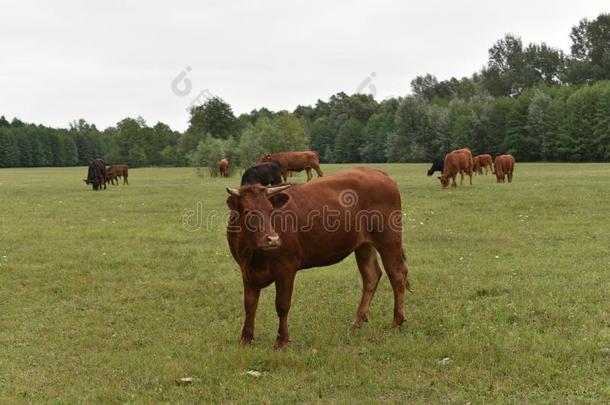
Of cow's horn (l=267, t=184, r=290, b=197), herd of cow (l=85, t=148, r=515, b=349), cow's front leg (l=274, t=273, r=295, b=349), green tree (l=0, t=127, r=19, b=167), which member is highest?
green tree (l=0, t=127, r=19, b=167)

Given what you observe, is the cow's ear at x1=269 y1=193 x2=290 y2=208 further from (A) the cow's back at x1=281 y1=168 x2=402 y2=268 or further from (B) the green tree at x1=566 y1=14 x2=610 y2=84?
(B) the green tree at x1=566 y1=14 x2=610 y2=84

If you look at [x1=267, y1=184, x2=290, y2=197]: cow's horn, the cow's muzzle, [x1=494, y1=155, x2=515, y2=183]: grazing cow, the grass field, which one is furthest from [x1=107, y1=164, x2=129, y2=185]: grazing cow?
the cow's muzzle

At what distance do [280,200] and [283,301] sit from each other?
49.0 inches

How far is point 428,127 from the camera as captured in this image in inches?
3565

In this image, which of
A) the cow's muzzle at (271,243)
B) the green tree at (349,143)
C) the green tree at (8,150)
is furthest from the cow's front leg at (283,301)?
the green tree at (8,150)

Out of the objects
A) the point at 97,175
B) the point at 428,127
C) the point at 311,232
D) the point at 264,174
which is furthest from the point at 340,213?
the point at 428,127

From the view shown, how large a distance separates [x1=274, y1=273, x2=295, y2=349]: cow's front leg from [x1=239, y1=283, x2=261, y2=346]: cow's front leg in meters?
0.30

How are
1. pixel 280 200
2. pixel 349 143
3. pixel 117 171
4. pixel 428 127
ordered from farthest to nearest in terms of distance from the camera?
pixel 349 143 → pixel 428 127 → pixel 117 171 → pixel 280 200

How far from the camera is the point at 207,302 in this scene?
8914 millimetres

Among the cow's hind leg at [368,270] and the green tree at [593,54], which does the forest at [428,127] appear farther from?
the cow's hind leg at [368,270]

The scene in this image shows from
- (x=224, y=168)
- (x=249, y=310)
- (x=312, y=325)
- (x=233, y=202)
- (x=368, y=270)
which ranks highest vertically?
(x=233, y=202)

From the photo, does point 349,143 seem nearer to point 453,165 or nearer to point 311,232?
point 453,165

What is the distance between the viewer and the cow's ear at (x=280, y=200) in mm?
6503

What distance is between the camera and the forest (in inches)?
2894
